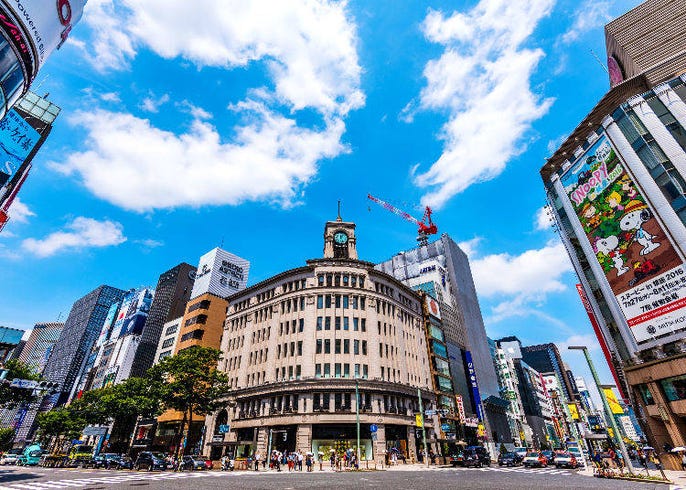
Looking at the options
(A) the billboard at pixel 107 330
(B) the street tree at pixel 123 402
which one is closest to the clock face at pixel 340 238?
(B) the street tree at pixel 123 402

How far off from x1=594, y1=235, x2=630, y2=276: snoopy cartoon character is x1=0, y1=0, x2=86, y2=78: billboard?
57045mm

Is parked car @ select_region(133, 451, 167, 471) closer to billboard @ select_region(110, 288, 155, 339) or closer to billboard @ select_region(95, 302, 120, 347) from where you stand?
billboard @ select_region(110, 288, 155, 339)

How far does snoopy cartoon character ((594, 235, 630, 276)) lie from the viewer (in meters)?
40.3

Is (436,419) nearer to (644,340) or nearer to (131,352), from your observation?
(644,340)

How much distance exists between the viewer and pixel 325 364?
44500mm

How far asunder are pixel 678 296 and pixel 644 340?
595 cm

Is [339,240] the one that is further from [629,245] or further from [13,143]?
[13,143]

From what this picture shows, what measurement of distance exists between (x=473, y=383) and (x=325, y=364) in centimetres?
4044

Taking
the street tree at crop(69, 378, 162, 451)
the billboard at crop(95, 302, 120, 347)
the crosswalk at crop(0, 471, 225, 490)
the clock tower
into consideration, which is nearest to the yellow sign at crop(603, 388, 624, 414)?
the crosswalk at crop(0, 471, 225, 490)

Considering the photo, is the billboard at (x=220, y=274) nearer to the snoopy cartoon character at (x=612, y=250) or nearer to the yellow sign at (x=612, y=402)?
the snoopy cartoon character at (x=612, y=250)

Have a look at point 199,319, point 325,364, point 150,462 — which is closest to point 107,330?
point 199,319

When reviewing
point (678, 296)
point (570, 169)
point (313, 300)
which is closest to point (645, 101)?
point (570, 169)

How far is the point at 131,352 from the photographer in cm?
8825

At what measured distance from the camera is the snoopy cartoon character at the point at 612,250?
4034cm
